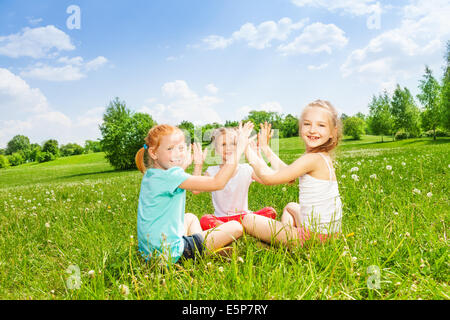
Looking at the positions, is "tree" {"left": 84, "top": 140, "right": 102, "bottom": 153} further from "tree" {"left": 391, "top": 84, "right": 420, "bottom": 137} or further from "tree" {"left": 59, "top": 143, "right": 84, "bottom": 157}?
"tree" {"left": 391, "top": 84, "right": 420, "bottom": 137}

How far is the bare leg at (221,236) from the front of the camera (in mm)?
3049

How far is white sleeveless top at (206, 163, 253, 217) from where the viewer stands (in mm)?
4070

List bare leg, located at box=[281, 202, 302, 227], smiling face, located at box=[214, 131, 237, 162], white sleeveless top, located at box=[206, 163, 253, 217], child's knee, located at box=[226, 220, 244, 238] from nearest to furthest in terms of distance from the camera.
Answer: child's knee, located at box=[226, 220, 244, 238] → bare leg, located at box=[281, 202, 302, 227] → smiling face, located at box=[214, 131, 237, 162] → white sleeveless top, located at box=[206, 163, 253, 217]

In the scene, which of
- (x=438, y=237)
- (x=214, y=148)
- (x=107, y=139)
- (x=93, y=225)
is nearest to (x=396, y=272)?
(x=438, y=237)

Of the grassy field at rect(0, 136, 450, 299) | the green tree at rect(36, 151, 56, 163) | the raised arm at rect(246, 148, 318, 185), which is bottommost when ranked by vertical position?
the grassy field at rect(0, 136, 450, 299)

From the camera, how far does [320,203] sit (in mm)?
3082

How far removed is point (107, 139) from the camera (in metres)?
33.0

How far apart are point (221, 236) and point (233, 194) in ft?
3.47

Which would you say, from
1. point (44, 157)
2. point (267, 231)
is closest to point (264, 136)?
point (267, 231)

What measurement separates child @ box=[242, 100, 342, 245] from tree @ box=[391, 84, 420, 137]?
56680 millimetres

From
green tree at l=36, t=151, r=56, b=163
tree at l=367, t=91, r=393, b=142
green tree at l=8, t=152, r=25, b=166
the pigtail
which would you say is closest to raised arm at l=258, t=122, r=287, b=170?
the pigtail

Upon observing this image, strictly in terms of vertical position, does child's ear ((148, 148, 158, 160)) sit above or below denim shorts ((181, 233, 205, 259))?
above

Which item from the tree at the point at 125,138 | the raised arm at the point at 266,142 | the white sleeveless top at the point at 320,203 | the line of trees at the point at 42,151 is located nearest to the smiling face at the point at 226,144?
the raised arm at the point at 266,142

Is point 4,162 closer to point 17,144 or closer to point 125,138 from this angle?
point 17,144
